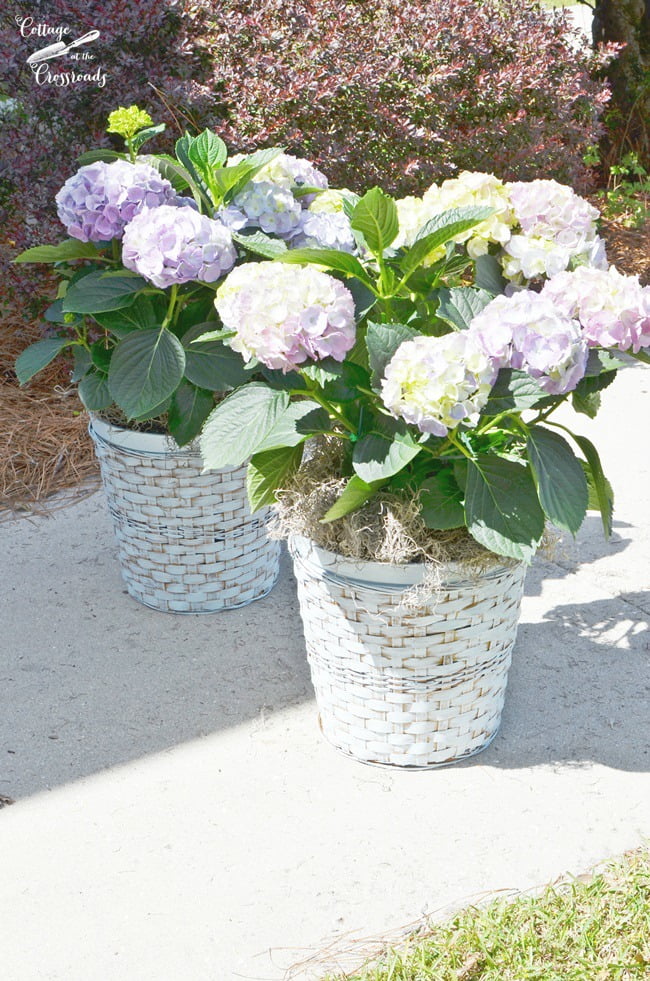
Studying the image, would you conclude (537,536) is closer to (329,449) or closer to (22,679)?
(329,449)

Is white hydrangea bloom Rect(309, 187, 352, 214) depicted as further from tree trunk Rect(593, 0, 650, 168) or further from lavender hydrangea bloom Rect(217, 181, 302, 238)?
tree trunk Rect(593, 0, 650, 168)

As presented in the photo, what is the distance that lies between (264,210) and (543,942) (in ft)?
4.68

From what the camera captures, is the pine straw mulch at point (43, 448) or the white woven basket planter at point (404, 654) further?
the pine straw mulch at point (43, 448)

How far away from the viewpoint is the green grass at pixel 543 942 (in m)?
1.59

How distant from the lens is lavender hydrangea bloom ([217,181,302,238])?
2.11 m

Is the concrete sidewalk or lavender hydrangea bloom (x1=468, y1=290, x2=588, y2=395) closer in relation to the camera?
lavender hydrangea bloom (x1=468, y1=290, x2=588, y2=395)

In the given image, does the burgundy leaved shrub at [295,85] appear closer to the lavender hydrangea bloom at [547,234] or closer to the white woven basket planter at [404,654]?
the lavender hydrangea bloom at [547,234]

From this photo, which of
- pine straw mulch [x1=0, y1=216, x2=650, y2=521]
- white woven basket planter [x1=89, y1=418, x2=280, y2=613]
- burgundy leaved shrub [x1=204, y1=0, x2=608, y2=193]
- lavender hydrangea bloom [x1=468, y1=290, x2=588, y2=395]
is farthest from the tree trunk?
lavender hydrangea bloom [x1=468, y1=290, x2=588, y2=395]

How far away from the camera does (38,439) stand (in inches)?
135

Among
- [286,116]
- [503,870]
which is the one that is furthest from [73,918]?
[286,116]

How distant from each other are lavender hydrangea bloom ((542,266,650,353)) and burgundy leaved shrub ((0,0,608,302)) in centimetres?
206

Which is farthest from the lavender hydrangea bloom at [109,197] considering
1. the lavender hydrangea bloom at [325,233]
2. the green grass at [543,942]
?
the green grass at [543,942]

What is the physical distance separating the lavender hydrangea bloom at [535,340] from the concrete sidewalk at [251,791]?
825 millimetres

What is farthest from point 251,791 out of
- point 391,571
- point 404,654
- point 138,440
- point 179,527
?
point 138,440
